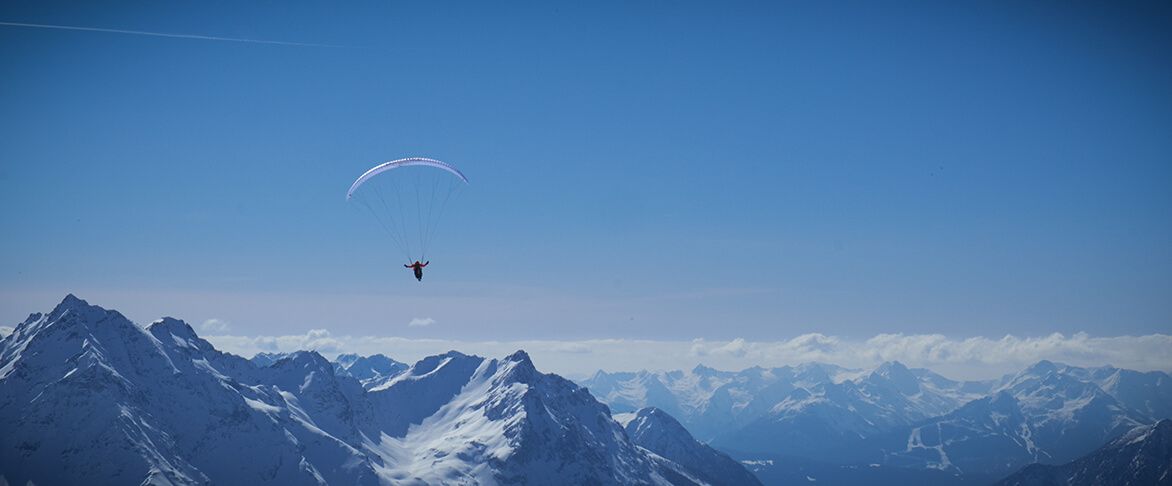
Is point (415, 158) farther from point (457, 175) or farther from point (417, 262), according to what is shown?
point (417, 262)

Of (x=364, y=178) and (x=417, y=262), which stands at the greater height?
(x=364, y=178)

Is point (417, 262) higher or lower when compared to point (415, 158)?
lower

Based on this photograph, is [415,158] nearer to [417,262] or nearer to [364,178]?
[364,178]

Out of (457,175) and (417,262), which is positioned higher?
(457,175)

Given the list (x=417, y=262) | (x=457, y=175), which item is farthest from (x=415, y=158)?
(x=417, y=262)
